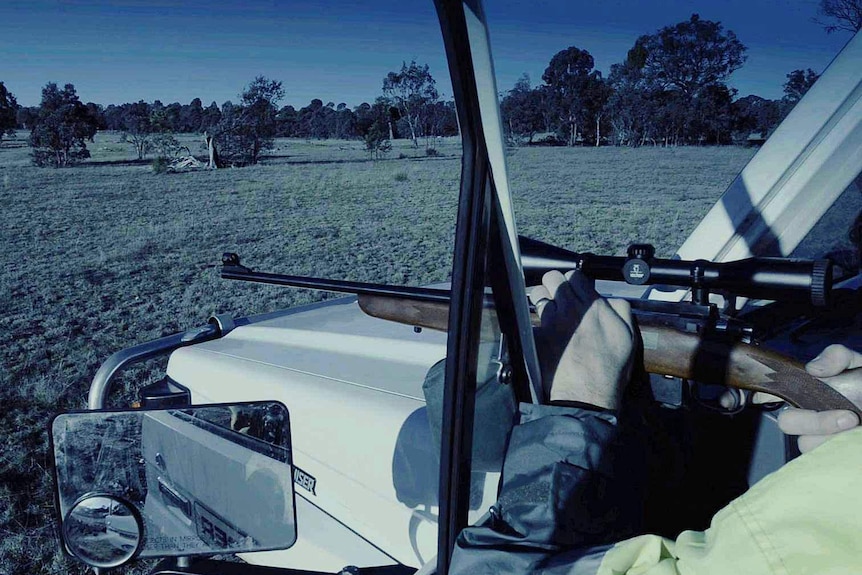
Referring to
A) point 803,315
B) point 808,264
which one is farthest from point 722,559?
point 803,315

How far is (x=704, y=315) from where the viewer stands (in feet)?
5.21

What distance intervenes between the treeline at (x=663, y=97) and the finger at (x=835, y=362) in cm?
51

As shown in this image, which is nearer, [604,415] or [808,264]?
[604,415]

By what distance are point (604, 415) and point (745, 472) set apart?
0.73 m

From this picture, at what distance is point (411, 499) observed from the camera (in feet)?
5.08

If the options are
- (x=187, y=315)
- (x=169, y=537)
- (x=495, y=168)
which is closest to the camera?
(x=495, y=168)

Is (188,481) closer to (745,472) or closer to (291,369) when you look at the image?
(291,369)

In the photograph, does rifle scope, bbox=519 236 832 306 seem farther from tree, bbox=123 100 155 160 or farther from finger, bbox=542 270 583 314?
tree, bbox=123 100 155 160

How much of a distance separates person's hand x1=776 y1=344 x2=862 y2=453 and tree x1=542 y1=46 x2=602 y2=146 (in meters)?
0.67

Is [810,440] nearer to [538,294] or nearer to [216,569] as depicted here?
[538,294]

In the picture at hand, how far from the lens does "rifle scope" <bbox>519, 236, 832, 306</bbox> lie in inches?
53.5

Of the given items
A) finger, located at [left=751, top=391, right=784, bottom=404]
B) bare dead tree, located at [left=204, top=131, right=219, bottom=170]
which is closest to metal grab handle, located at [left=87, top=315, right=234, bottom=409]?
finger, located at [left=751, top=391, right=784, bottom=404]

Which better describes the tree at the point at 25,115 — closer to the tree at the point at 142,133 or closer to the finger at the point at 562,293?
the finger at the point at 562,293

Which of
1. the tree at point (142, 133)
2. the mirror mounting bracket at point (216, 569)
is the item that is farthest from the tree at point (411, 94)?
the tree at point (142, 133)
